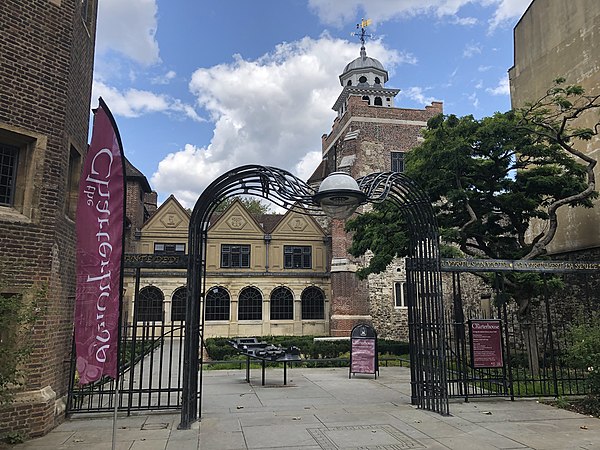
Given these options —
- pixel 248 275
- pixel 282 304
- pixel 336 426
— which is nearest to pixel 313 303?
pixel 282 304

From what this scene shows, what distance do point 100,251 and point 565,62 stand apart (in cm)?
1860

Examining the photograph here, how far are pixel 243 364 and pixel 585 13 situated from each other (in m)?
18.4

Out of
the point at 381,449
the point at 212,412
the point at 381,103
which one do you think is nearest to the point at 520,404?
the point at 381,449

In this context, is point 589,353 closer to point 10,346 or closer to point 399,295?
point 10,346

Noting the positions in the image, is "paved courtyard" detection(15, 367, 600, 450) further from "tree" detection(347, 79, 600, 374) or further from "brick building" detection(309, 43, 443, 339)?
"brick building" detection(309, 43, 443, 339)

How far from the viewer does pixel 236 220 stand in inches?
1268

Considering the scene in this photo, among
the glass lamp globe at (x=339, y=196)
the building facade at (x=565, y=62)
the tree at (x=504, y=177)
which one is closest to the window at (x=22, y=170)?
the glass lamp globe at (x=339, y=196)

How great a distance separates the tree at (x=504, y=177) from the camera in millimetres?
13617

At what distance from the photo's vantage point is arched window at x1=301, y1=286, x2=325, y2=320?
3117cm

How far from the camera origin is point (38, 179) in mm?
7871

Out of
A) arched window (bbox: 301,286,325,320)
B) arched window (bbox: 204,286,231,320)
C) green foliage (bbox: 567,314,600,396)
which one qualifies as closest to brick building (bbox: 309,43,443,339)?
arched window (bbox: 301,286,325,320)

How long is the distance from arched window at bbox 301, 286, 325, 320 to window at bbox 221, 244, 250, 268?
183 inches

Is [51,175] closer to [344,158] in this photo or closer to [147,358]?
[147,358]

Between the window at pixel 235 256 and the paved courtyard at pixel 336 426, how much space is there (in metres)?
20.3
